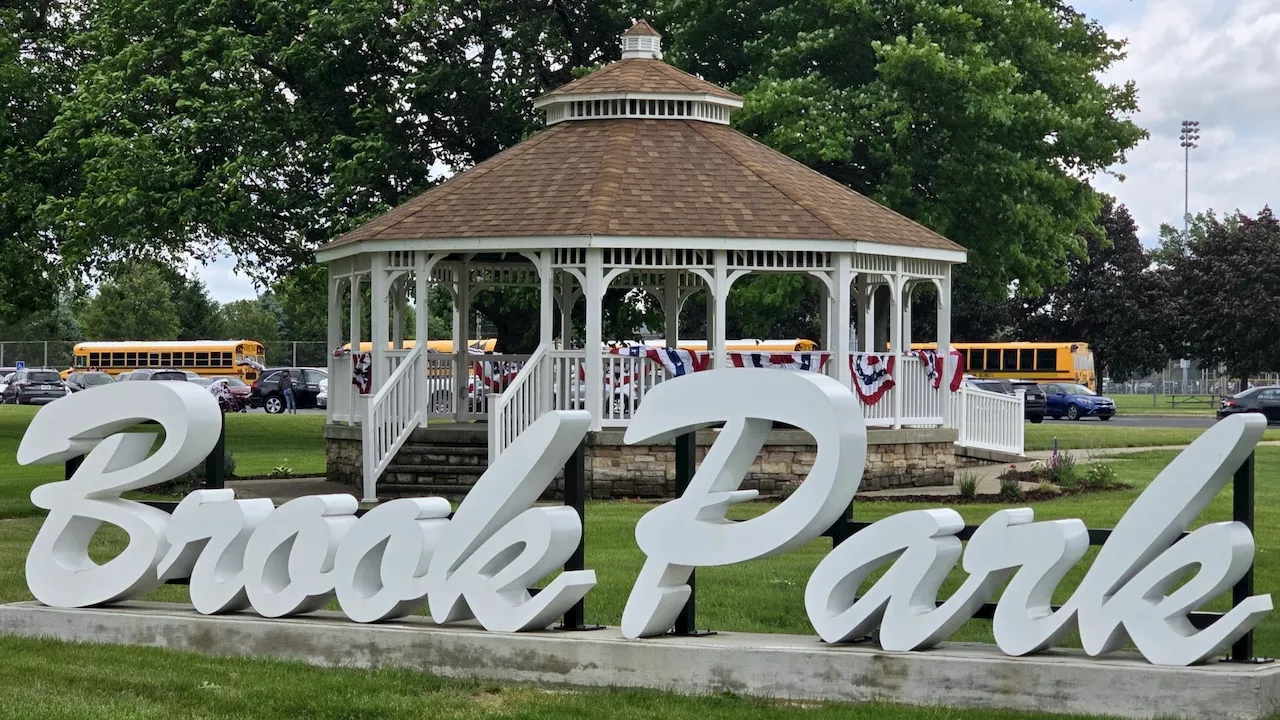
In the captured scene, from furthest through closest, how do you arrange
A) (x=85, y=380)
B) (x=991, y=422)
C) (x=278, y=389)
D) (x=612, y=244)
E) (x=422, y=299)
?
(x=85, y=380)
(x=278, y=389)
(x=991, y=422)
(x=422, y=299)
(x=612, y=244)

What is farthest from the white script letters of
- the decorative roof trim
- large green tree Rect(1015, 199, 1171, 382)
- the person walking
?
large green tree Rect(1015, 199, 1171, 382)

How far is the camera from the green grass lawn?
22.9 metres

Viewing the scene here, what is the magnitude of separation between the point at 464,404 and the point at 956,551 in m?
16.3

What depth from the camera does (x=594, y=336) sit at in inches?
850

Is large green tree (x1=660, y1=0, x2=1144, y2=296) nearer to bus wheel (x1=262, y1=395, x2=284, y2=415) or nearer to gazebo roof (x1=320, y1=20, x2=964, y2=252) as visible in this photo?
gazebo roof (x1=320, y1=20, x2=964, y2=252)

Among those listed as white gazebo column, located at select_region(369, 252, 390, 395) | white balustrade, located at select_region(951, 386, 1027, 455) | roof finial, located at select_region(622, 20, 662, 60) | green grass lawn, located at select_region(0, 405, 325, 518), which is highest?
roof finial, located at select_region(622, 20, 662, 60)

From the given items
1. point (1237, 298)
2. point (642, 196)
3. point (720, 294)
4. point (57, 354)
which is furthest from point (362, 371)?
point (57, 354)

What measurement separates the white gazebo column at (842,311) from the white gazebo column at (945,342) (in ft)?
6.16

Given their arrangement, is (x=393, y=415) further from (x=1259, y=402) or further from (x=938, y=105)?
(x=1259, y=402)

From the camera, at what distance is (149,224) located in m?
30.3

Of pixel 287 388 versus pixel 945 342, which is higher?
pixel 945 342

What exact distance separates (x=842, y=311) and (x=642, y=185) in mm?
2968

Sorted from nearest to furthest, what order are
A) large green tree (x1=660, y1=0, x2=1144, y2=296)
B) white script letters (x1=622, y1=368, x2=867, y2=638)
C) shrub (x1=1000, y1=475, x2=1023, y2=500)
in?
white script letters (x1=622, y1=368, x2=867, y2=638) < shrub (x1=1000, y1=475, x2=1023, y2=500) < large green tree (x1=660, y1=0, x2=1144, y2=296)

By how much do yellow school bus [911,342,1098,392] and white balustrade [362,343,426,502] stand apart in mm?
43994
